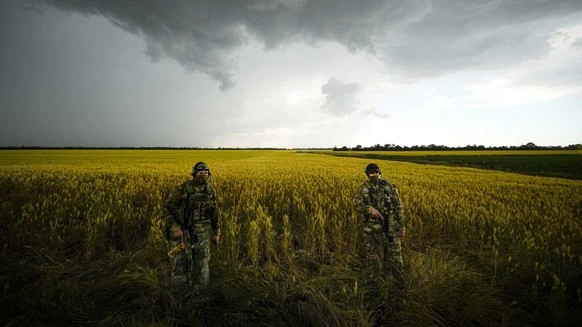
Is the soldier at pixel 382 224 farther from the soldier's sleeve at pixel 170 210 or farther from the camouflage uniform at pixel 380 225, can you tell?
the soldier's sleeve at pixel 170 210

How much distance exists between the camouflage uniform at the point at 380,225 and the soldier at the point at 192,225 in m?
2.32

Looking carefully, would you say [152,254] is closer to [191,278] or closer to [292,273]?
[191,278]

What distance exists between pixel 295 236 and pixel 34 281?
160 inches

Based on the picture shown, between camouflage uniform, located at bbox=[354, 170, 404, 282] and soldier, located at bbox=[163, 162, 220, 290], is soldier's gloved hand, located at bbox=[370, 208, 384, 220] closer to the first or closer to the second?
camouflage uniform, located at bbox=[354, 170, 404, 282]

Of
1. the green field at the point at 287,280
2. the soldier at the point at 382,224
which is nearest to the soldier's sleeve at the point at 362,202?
the soldier at the point at 382,224

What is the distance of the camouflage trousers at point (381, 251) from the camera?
4.17 metres

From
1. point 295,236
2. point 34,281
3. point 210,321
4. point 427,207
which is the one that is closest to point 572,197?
point 427,207

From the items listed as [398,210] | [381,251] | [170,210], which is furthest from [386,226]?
[170,210]

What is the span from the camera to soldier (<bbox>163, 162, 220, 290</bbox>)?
12.1 feet

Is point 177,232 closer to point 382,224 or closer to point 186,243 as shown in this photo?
point 186,243

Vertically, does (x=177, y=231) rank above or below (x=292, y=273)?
above

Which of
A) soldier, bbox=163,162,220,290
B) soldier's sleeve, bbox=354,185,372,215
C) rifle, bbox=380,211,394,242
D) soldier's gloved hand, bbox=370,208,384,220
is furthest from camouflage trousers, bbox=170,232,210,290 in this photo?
rifle, bbox=380,211,394,242

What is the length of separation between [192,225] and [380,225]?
2.82 metres

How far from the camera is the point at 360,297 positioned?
11.2 ft
